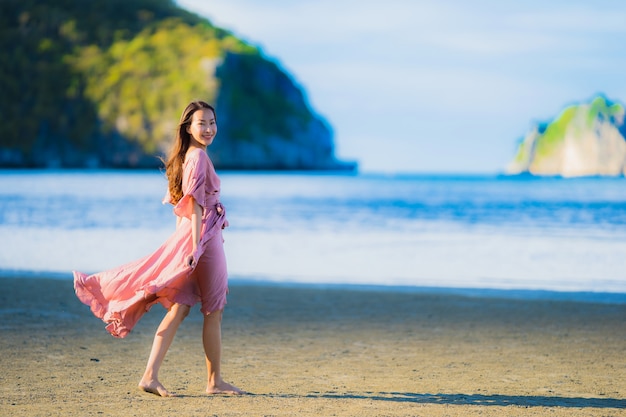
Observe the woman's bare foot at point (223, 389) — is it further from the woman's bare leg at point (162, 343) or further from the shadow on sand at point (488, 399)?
the shadow on sand at point (488, 399)

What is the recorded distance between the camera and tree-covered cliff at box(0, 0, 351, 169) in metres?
158

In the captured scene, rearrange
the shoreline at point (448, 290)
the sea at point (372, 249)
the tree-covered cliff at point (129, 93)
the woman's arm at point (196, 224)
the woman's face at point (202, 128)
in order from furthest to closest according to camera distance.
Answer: the tree-covered cliff at point (129, 93) → the sea at point (372, 249) → the shoreline at point (448, 290) → the woman's face at point (202, 128) → the woman's arm at point (196, 224)

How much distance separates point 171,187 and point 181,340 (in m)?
2.66

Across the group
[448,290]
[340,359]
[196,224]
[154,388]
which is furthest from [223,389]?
[448,290]

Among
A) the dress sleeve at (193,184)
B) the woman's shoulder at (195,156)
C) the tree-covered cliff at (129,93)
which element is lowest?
the dress sleeve at (193,184)

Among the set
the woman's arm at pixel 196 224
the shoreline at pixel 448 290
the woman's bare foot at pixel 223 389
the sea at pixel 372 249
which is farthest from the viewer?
the sea at pixel 372 249

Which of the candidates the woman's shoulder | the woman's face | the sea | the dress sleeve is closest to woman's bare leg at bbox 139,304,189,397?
the dress sleeve

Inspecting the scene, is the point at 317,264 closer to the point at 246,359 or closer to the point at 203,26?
the point at 246,359

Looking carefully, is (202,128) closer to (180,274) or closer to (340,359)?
(180,274)

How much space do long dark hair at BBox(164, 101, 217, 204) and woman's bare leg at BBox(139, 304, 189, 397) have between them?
63 centimetres

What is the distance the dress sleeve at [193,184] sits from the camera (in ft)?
15.4

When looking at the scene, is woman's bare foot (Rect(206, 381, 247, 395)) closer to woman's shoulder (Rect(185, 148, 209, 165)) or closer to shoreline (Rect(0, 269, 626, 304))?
woman's shoulder (Rect(185, 148, 209, 165))

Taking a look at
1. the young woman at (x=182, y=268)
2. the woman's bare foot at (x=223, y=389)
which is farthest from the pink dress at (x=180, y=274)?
the woman's bare foot at (x=223, y=389)

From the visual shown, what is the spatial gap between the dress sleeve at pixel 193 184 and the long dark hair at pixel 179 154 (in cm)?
13
